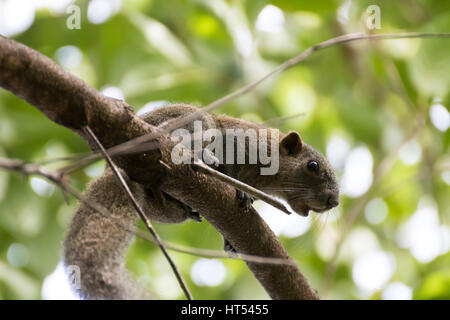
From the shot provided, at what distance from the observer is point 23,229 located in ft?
14.6

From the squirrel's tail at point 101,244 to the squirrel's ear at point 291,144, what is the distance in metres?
1.02

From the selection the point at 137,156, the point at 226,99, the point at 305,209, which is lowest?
the point at 226,99

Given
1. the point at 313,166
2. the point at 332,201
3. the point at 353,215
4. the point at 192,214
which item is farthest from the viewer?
the point at 353,215

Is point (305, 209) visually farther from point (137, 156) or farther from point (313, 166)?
point (137, 156)

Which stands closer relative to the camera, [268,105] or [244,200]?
[244,200]

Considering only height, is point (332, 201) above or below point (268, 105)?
below

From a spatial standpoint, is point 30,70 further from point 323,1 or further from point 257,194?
point 323,1

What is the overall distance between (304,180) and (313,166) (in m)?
0.10

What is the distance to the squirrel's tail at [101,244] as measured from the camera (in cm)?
271

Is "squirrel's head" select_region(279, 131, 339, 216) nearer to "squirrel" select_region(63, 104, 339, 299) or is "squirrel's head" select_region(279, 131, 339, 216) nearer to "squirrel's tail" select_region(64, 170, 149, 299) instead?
"squirrel" select_region(63, 104, 339, 299)

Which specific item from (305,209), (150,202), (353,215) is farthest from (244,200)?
(353,215)

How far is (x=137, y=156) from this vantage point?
217 cm
